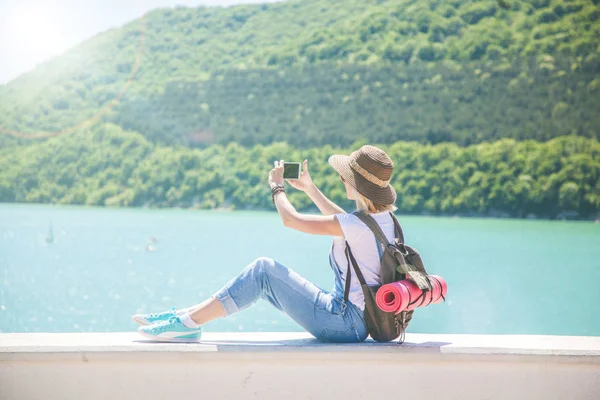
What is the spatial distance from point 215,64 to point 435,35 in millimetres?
22023

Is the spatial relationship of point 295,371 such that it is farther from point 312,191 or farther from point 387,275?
point 312,191

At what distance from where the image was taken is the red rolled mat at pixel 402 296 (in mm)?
2438

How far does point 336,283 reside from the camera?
8.79ft

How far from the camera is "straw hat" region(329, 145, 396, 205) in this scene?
264 centimetres

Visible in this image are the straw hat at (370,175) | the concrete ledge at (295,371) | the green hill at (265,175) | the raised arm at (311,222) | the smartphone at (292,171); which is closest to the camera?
the concrete ledge at (295,371)

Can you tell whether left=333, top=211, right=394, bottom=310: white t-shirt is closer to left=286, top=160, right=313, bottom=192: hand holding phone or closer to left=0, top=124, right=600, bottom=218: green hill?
left=286, top=160, right=313, bottom=192: hand holding phone

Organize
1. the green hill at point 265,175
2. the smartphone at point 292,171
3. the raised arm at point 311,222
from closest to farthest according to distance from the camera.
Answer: the raised arm at point 311,222
the smartphone at point 292,171
the green hill at point 265,175

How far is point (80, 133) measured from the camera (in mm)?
65062

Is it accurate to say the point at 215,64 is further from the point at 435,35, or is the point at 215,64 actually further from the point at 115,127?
the point at 435,35

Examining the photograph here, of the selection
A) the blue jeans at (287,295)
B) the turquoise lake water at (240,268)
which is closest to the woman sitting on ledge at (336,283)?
the blue jeans at (287,295)

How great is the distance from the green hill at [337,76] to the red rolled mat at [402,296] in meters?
53.3

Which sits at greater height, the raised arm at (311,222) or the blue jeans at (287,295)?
the raised arm at (311,222)

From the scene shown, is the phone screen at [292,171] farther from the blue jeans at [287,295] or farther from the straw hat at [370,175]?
the blue jeans at [287,295]

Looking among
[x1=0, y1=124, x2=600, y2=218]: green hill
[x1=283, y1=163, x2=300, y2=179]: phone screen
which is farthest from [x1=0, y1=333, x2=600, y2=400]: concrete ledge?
[x1=0, y1=124, x2=600, y2=218]: green hill
